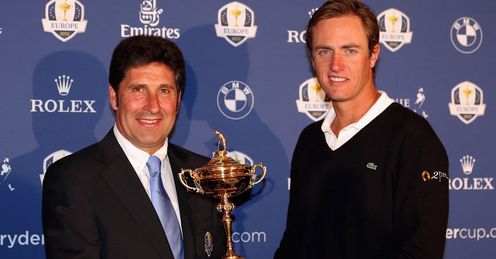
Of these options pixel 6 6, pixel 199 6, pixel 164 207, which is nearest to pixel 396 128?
pixel 164 207

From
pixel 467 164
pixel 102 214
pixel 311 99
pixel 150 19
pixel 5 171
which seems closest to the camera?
pixel 102 214

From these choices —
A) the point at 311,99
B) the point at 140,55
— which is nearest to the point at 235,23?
the point at 311,99

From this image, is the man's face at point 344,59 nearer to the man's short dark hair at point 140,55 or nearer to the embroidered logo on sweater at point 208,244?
the man's short dark hair at point 140,55

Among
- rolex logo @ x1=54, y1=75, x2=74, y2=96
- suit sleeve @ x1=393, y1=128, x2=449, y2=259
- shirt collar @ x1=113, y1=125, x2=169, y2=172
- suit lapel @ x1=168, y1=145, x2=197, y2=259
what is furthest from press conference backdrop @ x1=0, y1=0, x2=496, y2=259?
suit sleeve @ x1=393, y1=128, x2=449, y2=259

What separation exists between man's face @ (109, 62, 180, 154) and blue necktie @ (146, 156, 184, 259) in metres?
0.13

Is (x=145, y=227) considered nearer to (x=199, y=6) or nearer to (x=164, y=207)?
(x=164, y=207)

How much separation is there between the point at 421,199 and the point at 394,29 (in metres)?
1.44

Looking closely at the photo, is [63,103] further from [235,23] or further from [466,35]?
[466,35]

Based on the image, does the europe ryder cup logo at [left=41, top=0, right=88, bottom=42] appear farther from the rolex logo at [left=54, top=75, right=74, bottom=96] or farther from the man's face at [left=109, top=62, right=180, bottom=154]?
the man's face at [left=109, top=62, right=180, bottom=154]

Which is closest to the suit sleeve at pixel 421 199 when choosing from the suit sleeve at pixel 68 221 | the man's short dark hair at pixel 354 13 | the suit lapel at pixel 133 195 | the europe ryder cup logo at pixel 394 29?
the man's short dark hair at pixel 354 13

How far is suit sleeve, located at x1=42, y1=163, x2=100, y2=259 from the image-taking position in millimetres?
2268

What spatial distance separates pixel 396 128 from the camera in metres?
2.37

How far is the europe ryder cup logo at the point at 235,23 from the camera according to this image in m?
3.28

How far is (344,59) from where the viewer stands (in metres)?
2.45
